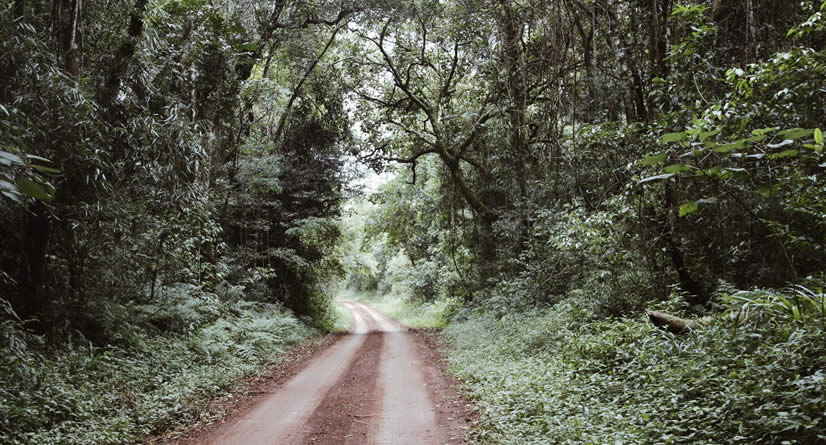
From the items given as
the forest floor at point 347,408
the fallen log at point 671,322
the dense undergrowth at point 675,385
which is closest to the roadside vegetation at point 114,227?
the forest floor at point 347,408

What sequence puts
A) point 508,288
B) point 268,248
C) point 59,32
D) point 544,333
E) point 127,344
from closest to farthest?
point 59,32 < point 127,344 < point 544,333 < point 508,288 < point 268,248

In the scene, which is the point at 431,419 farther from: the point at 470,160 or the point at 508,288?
the point at 470,160

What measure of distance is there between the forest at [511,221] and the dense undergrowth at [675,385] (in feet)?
0.09

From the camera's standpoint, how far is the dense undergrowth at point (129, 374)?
4.73 m

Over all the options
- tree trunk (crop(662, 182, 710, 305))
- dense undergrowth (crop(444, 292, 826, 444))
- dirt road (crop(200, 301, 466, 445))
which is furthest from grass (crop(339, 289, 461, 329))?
tree trunk (crop(662, 182, 710, 305))

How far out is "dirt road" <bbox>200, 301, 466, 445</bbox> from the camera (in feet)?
17.1

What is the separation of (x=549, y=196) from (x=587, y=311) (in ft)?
16.2

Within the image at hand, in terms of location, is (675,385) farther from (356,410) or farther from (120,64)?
(120,64)

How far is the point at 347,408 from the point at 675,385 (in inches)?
162

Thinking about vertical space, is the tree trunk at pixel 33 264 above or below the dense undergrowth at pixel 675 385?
above

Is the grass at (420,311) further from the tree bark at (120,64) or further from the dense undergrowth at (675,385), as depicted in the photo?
the tree bark at (120,64)

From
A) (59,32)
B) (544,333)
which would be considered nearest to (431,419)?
(544,333)

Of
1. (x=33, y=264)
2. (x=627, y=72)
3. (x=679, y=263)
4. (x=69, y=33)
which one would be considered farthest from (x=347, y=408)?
(x=627, y=72)

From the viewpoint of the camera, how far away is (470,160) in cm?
1600
